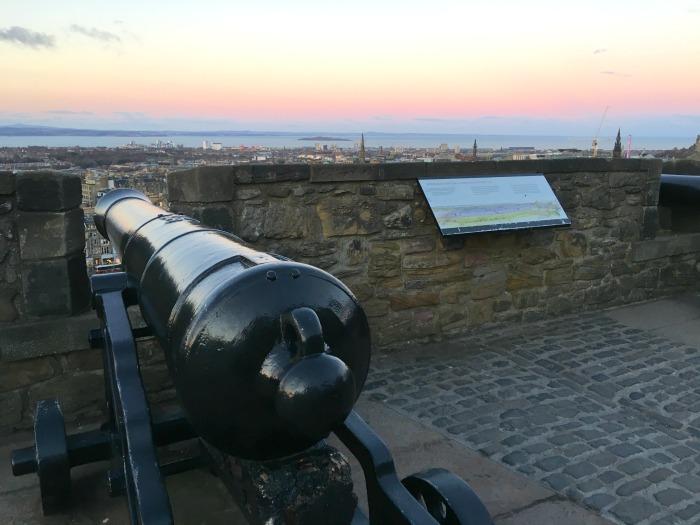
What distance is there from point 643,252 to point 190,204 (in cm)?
494

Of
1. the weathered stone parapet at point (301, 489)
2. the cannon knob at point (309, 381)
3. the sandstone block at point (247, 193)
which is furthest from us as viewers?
the sandstone block at point (247, 193)

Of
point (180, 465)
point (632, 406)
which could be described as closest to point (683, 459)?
point (632, 406)

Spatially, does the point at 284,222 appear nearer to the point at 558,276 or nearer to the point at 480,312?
the point at 480,312

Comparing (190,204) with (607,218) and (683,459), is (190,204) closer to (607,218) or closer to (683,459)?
(683,459)

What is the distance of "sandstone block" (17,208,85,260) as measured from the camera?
3.59 m

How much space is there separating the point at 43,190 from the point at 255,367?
103 inches

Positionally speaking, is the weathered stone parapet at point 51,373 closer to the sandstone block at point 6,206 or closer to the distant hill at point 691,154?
the sandstone block at point 6,206

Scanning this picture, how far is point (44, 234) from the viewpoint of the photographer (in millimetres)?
3627

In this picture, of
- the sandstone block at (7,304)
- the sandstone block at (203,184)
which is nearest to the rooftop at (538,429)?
the sandstone block at (7,304)

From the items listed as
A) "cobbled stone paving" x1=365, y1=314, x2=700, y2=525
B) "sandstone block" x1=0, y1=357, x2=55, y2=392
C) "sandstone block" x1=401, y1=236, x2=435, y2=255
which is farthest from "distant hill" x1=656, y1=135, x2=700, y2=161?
"sandstone block" x1=0, y1=357, x2=55, y2=392

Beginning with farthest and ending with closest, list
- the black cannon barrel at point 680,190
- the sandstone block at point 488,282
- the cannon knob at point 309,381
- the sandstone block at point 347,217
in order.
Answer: the black cannon barrel at point 680,190 < the sandstone block at point 488,282 < the sandstone block at point 347,217 < the cannon knob at point 309,381

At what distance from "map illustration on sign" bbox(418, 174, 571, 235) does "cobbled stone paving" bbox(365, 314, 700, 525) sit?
1.03 metres

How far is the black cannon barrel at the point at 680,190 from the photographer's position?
6.72 metres

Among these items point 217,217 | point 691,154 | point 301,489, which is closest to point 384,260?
point 217,217
